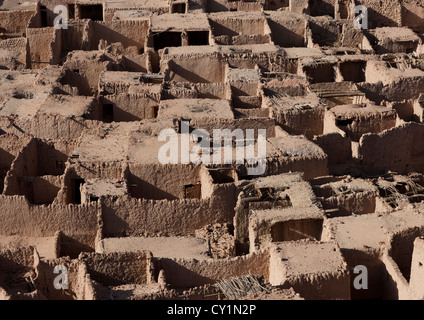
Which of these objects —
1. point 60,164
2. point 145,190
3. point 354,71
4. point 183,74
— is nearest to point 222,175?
point 145,190

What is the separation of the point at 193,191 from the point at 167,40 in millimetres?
12855

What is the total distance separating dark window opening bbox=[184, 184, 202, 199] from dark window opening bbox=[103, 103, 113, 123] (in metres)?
6.47

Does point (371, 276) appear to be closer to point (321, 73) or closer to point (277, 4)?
point (321, 73)

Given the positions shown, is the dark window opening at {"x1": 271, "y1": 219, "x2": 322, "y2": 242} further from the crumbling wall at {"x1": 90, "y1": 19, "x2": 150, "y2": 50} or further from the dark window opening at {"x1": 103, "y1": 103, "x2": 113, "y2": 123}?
the crumbling wall at {"x1": 90, "y1": 19, "x2": 150, "y2": 50}

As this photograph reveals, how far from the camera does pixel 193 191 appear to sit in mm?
27750

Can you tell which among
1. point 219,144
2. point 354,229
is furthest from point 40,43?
point 354,229

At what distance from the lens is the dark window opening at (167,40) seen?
3894 centimetres

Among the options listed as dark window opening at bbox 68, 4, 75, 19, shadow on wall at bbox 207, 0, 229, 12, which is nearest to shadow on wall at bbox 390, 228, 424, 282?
shadow on wall at bbox 207, 0, 229, 12

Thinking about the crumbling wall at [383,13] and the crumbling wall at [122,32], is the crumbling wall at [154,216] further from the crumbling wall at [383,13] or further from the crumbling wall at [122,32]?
the crumbling wall at [383,13]

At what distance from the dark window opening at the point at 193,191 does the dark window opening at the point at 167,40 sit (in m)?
12.5

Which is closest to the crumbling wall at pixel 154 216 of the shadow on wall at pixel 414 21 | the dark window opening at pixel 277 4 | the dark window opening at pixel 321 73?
the dark window opening at pixel 321 73

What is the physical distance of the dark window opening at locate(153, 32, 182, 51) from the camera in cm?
3894

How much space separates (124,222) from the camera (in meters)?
26.0
